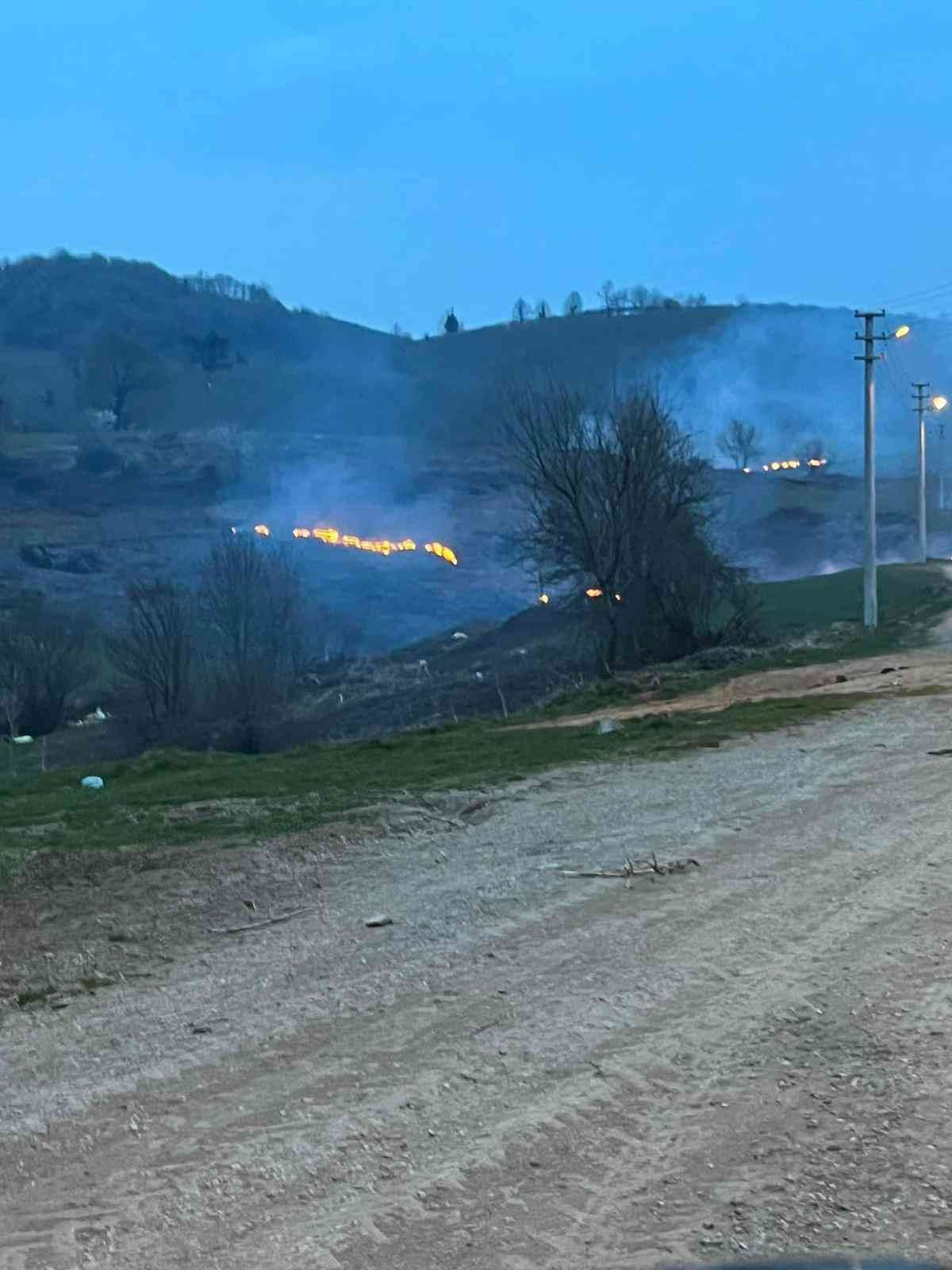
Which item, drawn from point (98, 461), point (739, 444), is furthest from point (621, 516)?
point (739, 444)

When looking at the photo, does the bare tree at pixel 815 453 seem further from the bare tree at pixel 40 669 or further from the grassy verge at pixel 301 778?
the grassy verge at pixel 301 778

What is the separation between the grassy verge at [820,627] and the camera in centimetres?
2355

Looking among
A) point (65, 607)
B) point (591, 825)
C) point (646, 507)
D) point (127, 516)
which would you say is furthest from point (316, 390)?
point (591, 825)

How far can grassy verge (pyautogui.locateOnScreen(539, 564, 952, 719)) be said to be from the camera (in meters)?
23.5

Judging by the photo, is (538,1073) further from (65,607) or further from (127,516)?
(127,516)

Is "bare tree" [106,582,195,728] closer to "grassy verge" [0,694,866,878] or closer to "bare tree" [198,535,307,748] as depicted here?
"bare tree" [198,535,307,748]

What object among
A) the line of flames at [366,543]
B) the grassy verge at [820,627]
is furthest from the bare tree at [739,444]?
the grassy verge at [820,627]

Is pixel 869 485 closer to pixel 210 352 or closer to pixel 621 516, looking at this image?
pixel 621 516

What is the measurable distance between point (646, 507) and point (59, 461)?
76001 mm

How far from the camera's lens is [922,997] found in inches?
249

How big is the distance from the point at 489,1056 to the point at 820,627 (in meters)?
30.6

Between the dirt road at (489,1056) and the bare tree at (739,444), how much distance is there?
107520mm

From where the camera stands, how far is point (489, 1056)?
586cm

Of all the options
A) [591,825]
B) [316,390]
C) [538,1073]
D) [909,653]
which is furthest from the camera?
[316,390]
